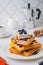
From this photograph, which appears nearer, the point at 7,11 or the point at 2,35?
the point at 2,35

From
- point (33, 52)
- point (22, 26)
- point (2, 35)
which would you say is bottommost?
point (33, 52)

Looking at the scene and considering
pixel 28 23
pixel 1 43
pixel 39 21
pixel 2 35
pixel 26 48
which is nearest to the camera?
pixel 26 48

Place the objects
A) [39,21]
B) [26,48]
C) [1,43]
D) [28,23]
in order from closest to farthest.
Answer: [26,48] < [1,43] < [28,23] < [39,21]

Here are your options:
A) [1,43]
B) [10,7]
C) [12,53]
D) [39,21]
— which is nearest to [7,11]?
[10,7]

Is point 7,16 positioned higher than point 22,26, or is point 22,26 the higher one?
point 7,16

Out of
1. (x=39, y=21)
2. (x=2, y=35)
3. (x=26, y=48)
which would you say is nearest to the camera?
(x=26, y=48)

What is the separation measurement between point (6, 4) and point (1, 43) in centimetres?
55

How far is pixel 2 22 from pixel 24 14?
23 cm

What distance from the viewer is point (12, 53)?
3.06ft

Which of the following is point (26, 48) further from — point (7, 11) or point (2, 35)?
point (7, 11)

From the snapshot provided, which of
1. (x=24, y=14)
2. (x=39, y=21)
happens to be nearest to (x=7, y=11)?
(x=24, y=14)

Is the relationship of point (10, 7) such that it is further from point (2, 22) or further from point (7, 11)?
point (2, 22)

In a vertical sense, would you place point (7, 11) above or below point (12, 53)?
above

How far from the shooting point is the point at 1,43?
1141 millimetres
